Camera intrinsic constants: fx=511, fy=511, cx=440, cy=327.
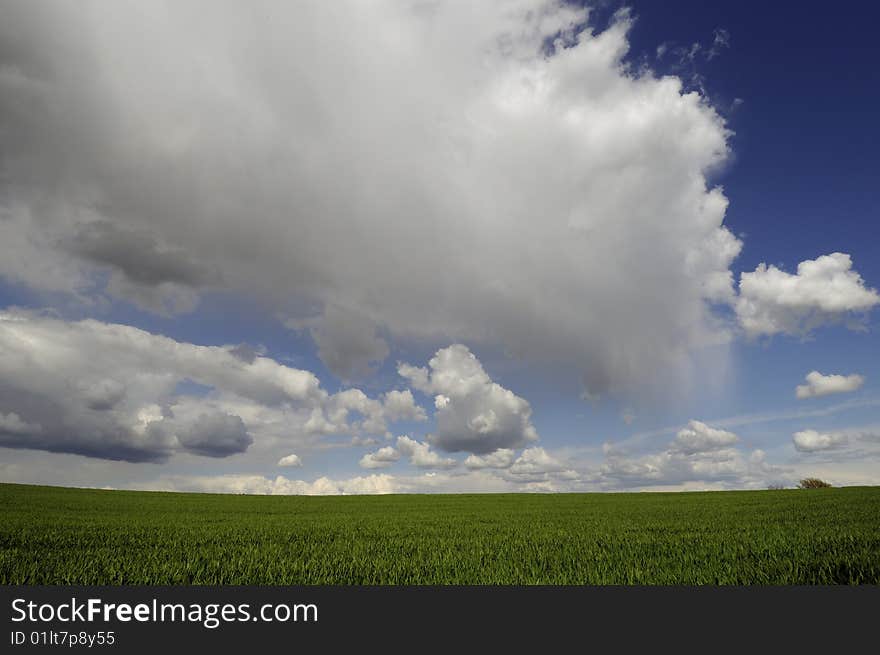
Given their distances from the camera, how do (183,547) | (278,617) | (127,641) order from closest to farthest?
(127,641), (278,617), (183,547)

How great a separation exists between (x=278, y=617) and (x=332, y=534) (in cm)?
1312

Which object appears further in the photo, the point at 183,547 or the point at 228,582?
the point at 183,547

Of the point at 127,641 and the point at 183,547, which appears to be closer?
the point at 127,641

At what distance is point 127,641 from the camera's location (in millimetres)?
5414

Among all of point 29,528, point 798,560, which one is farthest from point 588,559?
point 29,528

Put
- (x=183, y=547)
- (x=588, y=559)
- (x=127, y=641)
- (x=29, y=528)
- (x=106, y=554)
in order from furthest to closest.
Answer: (x=29, y=528) < (x=183, y=547) < (x=106, y=554) < (x=588, y=559) < (x=127, y=641)

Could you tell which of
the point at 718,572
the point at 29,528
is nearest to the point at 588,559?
the point at 718,572

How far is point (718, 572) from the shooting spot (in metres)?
8.92

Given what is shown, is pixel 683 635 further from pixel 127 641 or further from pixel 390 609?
pixel 127 641

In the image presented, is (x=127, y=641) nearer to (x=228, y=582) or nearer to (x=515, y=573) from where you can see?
(x=228, y=582)

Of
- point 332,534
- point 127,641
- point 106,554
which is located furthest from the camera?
point 332,534

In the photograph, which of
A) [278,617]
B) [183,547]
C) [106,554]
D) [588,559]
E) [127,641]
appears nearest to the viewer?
[127,641]

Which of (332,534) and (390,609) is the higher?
(390,609)

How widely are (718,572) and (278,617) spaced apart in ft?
24.4
